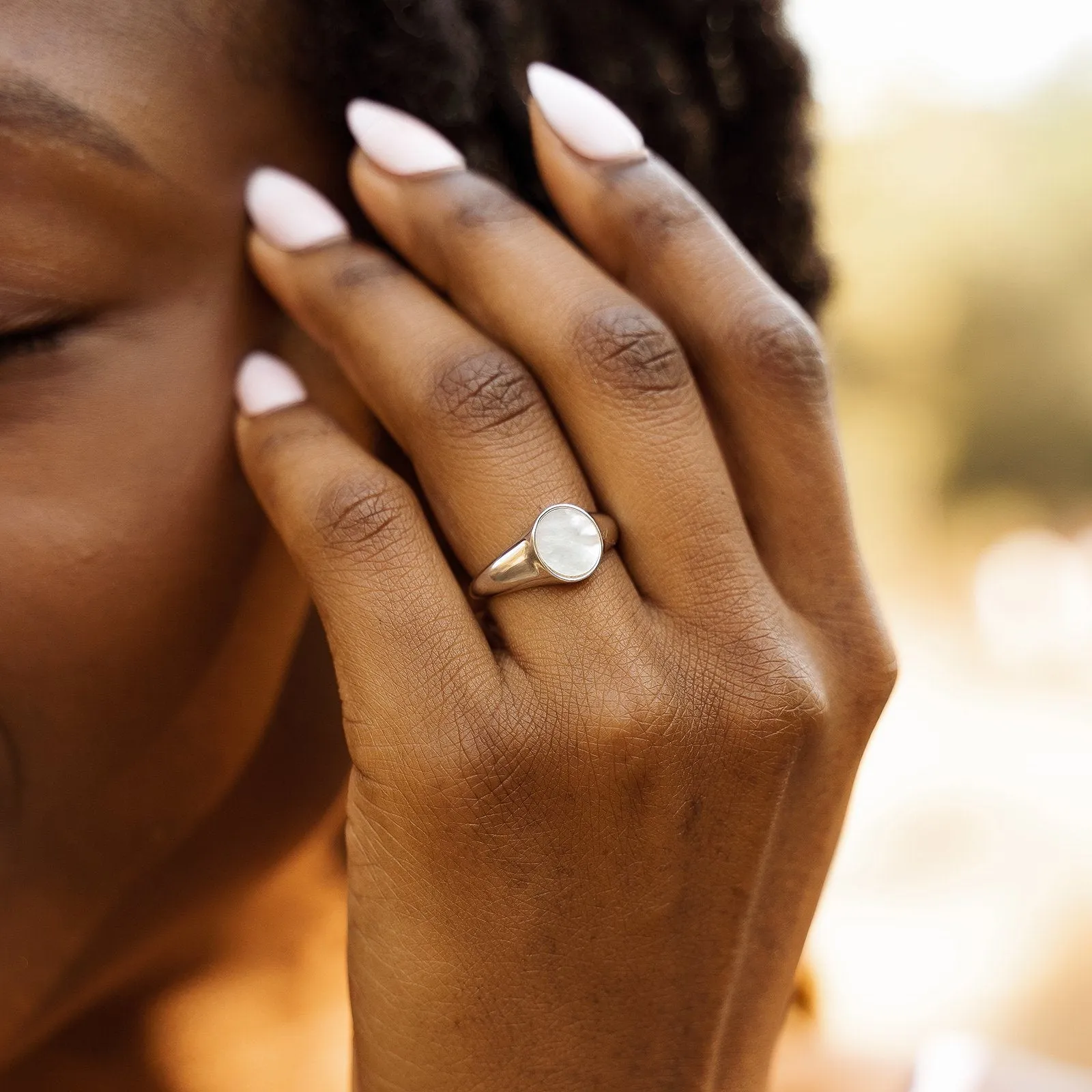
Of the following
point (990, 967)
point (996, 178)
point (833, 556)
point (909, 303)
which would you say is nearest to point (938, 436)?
point (909, 303)

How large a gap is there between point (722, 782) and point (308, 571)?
1.45 feet

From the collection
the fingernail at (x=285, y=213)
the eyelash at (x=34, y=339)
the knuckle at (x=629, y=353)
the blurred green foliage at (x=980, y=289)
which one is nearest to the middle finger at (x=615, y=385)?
the knuckle at (x=629, y=353)

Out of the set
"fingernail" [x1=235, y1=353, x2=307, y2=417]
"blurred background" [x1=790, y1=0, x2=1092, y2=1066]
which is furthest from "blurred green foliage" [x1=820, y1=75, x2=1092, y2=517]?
"fingernail" [x1=235, y1=353, x2=307, y2=417]

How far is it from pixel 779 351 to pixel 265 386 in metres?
0.52

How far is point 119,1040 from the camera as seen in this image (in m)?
1.55

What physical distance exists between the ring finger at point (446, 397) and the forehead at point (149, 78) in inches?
2.7

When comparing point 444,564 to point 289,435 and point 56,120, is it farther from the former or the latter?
point 56,120

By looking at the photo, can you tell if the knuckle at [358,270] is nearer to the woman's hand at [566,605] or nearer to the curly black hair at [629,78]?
the woman's hand at [566,605]

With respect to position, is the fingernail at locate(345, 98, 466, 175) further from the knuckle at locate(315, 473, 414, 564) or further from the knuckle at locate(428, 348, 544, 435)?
the knuckle at locate(315, 473, 414, 564)

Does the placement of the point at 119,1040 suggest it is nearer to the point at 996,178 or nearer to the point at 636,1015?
the point at 636,1015

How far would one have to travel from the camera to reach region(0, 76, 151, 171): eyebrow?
3.05 ft

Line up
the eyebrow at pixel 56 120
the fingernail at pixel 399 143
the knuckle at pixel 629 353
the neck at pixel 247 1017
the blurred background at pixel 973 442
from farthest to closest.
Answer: the blurred background at pixel 973 442 < the neck at pixel 247 1017 < the fingernail at pixel 399 143 < the knuckle at pixel 629 353 < the eyebrow at pixel 56 120

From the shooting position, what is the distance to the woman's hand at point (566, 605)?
3.24ft

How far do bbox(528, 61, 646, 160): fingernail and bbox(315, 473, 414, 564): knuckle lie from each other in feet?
1.41
